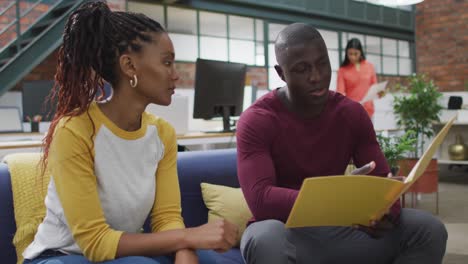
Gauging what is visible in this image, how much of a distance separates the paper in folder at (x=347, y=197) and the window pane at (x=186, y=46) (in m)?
6.21

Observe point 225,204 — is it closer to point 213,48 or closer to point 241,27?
point 213,48

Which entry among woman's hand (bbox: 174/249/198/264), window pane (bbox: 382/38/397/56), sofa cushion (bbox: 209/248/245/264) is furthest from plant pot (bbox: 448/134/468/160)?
window pane (bbox: 382/38/397/56)

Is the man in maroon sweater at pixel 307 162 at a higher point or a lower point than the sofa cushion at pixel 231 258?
higher

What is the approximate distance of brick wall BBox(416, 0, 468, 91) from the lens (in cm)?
896

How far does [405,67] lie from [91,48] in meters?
11.4

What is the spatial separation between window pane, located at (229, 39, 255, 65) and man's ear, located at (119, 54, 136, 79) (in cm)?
682

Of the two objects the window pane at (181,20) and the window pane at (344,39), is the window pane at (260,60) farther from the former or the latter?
the window pane at (344,39)

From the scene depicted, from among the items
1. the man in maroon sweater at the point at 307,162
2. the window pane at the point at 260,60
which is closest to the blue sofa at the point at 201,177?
the man in maroon sweater at the point at 307,162

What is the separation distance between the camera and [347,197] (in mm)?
1074

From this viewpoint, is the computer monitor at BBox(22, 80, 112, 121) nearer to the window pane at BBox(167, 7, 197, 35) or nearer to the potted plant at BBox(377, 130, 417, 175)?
the potted plant at BBox(377, 130, 417, 175)

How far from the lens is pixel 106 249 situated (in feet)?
3.36

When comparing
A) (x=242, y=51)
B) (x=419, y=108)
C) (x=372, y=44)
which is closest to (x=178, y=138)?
(x=419, y=108)

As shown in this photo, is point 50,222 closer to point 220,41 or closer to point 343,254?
point 343,254

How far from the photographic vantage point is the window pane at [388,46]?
11.0 metres
